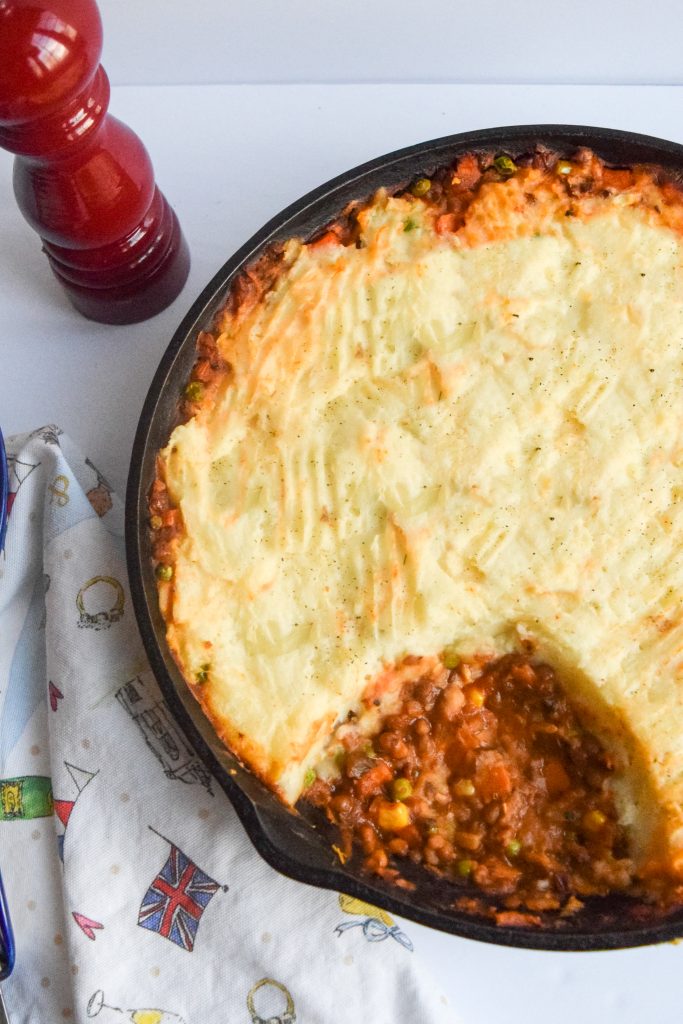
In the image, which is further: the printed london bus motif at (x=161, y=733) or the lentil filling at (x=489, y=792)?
the printed london bus motif at (x=161, y=733)

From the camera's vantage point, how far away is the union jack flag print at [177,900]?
256cm

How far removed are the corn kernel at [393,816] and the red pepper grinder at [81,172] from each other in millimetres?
1468

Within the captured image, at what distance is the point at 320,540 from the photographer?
8.14 feet

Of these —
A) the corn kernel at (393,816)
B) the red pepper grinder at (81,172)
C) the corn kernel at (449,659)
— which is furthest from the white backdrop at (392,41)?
the corn kernel at (393,816)

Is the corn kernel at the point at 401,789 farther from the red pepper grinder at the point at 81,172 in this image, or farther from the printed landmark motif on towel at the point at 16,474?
the red pepper grinder at the point at 81,172

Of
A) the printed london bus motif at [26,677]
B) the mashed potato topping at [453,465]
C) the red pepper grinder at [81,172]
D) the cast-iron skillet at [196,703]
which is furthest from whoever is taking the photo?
the printed london bus motif at [26,677]

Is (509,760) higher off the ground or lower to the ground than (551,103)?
lower

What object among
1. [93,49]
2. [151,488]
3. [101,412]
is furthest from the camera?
[101,412]

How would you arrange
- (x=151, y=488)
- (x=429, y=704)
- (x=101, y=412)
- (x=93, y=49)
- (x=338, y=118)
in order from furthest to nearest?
(x=338, y=118) < (x=101, y=412) < (x=429, y=704) < (x=151, y=488) < (x=93, y=49)

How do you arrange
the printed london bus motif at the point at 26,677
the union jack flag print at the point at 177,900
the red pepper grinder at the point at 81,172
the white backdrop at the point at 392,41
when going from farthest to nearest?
the white backdrop at the point at 392,41, the printed london bus motif at the point at 26,677, the union jack flag print at the point at 177,900, the red pepper grinder at the point at 81,172

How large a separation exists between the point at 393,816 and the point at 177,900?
59cm

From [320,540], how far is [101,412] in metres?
0.80

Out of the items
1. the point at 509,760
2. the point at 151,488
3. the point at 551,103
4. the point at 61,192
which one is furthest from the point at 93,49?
the point at 509,760

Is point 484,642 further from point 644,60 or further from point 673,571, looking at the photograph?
point 644,60
